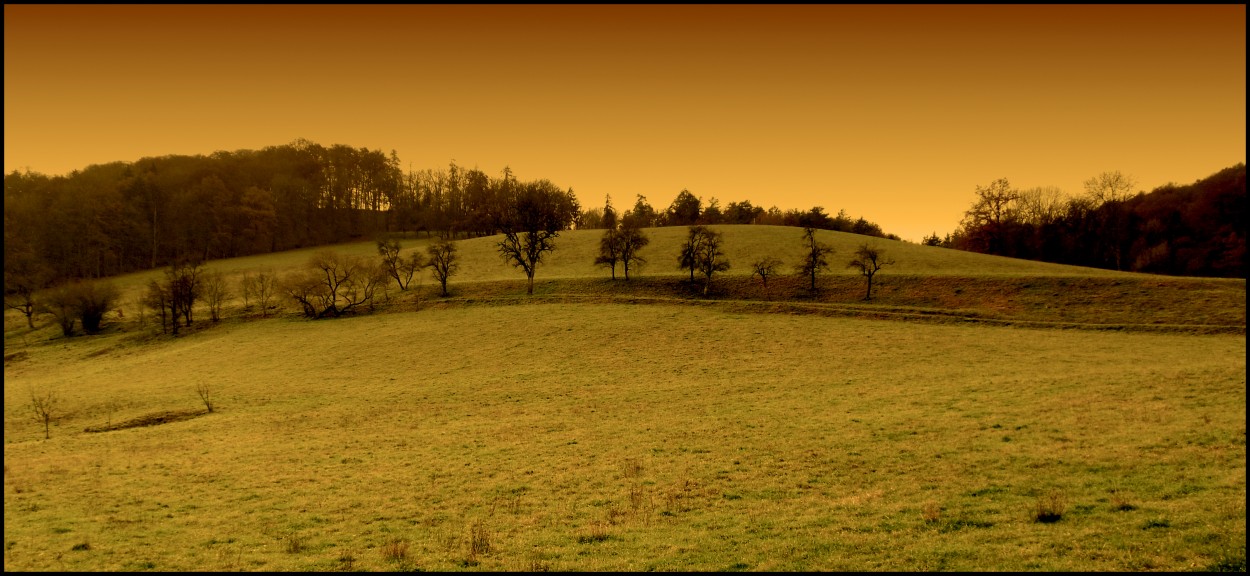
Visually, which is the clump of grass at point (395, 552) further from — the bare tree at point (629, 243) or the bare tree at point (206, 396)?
the bare tree at point (629, 243)

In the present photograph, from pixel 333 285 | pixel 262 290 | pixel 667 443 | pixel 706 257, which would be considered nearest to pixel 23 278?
pixel 262 290

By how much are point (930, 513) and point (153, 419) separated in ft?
133

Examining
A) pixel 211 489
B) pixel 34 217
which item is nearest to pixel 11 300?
pixel 34 217

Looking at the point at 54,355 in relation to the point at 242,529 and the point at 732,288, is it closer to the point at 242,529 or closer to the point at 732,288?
the point at 242,529

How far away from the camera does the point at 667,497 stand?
17.9 metres

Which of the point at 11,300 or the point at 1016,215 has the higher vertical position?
the point at 1016,215

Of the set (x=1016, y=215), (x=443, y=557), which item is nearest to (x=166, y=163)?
(x=443, y=557)

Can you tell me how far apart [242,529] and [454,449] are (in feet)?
28.8

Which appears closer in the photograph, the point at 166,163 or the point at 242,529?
the point at 242,529

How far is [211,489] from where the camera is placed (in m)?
21.5

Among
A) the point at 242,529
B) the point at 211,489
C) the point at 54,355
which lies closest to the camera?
the point at 242,529

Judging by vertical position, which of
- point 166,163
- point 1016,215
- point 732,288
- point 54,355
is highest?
point 166,163

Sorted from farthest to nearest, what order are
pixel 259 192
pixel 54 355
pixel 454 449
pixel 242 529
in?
pixel 259 192 → pixel 54 355 → pixel 454 449 → pixel 242 529

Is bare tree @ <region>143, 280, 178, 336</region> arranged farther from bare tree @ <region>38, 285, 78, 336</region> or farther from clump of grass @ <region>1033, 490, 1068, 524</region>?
clump of grass @ <region>1033, 490, 1068, 524</region>
